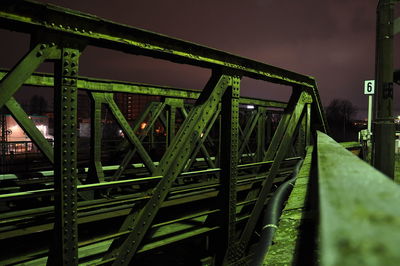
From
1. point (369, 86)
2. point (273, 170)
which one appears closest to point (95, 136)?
point (273, 170)

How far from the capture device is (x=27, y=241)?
4547mm

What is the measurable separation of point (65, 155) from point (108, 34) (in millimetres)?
1370

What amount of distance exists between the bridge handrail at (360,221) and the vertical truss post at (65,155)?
2621 millimetres

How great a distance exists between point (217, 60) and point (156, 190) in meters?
2.06

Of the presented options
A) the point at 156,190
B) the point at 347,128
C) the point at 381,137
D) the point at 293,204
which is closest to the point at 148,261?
the point at 156,190

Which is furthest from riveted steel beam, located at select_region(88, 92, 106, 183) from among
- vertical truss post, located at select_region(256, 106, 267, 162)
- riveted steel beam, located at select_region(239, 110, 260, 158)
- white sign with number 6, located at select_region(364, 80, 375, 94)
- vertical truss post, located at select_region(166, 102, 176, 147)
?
white sign with number 6, located at select_region(364, 80, 375, 94)

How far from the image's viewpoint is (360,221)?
451mm

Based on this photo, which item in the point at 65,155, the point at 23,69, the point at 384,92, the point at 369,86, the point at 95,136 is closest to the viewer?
the point at 23,69

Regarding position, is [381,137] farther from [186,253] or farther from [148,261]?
[148,261]

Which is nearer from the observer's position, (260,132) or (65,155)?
(65,155)

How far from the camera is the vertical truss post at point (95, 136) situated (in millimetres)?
5891

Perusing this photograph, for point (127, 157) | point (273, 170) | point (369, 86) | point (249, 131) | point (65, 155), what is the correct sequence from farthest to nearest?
point (369, 86) → point (249, 131) → point (127, 157) → point (273, 170) → point (65, 155)

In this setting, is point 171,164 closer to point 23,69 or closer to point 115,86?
point 23,69

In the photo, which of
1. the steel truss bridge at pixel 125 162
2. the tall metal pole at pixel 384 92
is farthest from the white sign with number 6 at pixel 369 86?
the tall metal pole at pixel 384 92
